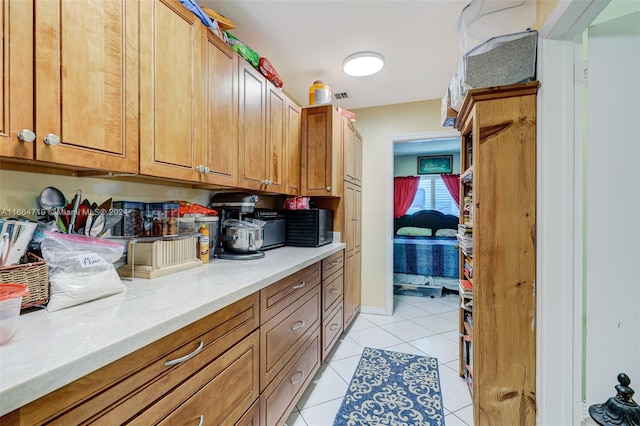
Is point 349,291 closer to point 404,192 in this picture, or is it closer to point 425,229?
point 425,229

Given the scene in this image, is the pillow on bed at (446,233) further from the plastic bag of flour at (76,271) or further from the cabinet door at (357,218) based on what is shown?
the plastic bag of flour at (76,271)

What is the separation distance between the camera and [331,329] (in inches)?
90.2

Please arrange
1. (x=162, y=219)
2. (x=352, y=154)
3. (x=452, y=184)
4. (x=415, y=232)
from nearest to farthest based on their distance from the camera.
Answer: (x=162, y=219) < (x=352, y=154) < (x=415, y=232) < (x=452, y=184)

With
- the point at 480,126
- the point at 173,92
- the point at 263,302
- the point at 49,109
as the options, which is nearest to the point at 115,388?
the point at 263,302

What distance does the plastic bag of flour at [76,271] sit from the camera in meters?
0.83

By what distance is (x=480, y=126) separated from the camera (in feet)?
4.64

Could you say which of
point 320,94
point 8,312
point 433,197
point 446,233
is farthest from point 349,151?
point 433,197

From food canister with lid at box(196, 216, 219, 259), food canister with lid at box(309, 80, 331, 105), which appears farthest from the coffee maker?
food canister with lid at box(309, 80, 331, 105)

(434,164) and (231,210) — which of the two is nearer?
(231,210)

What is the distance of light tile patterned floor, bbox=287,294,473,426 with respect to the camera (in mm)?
1700

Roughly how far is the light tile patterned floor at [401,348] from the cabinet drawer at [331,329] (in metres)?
0.14

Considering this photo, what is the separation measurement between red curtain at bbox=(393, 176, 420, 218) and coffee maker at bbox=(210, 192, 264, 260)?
4079 millimetres

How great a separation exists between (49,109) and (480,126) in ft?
5.65

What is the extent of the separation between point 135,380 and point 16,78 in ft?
2.82
